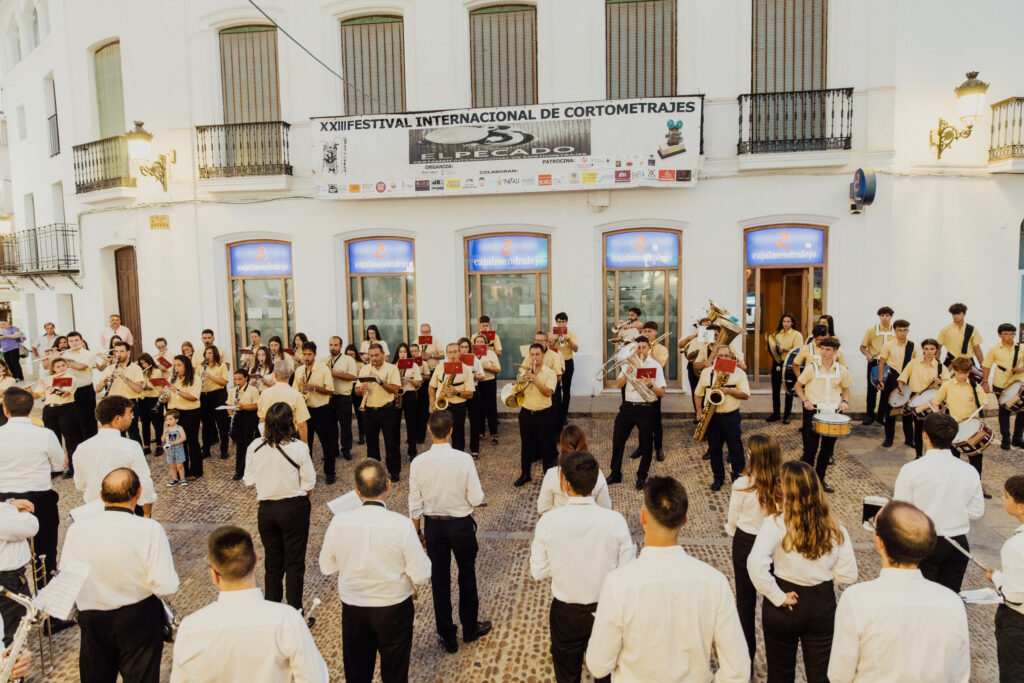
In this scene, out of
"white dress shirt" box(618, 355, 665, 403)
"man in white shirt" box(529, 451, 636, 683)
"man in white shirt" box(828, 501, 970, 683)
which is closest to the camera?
"man in white shirt" box(828, 501, 970, 683)

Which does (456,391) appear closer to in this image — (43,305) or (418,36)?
(418,36)

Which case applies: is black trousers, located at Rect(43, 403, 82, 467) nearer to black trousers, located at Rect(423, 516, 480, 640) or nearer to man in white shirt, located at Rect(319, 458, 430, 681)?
black trousers, located at Rect(423, 516, 480, 640)

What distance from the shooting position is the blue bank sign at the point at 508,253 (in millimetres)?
Answer: 12625

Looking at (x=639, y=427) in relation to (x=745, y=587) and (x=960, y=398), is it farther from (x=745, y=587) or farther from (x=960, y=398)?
(x=745, y=587)

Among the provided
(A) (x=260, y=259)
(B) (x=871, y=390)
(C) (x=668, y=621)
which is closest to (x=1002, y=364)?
(B) (x=871, y=390)

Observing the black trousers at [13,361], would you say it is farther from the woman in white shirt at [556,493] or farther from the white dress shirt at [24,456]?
the woman in white shirt at [556,493]

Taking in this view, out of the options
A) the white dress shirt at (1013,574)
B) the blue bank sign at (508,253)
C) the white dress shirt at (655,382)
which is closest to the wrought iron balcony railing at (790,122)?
the blue bank sign at (508,253)

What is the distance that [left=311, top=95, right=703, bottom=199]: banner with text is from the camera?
1149 cm

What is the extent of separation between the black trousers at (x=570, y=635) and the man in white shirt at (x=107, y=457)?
3272mm

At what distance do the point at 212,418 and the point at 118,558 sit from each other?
6476mm

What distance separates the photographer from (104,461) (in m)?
4.72

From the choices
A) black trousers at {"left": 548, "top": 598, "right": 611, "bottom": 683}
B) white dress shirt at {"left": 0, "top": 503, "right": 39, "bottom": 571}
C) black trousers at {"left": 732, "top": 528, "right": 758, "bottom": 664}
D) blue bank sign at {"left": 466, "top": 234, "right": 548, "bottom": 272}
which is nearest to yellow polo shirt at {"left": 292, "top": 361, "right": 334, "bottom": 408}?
white dress shirt at {"left": 0, "top": 503, "right": 39, "bottom": 571}

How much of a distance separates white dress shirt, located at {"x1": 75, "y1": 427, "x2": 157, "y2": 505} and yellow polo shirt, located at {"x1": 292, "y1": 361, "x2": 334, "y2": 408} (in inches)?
134

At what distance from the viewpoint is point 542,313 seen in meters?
12.8
